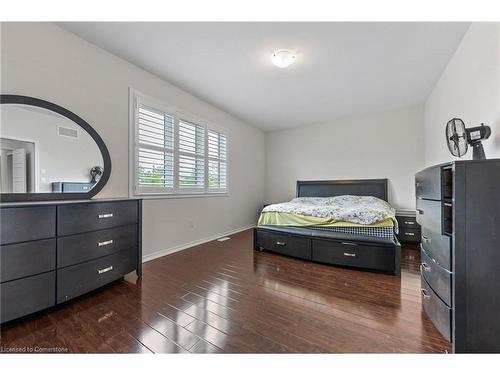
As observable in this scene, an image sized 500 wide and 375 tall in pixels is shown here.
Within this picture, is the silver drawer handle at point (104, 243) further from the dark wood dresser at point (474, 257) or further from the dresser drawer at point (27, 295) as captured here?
the dark wood dresser at point (474, 257)

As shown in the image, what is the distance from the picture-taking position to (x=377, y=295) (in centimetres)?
188

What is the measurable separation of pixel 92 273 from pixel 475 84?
387cm

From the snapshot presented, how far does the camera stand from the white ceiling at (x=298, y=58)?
1997 mm

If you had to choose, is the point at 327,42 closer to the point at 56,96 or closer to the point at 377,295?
the point at 377,295

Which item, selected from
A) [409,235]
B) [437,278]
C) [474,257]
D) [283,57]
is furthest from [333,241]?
[283,57]

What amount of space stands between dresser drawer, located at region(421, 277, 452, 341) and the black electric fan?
1.05m

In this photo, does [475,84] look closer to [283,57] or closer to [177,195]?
[283,57]

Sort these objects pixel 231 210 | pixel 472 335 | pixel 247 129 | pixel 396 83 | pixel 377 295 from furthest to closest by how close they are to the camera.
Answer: pixel 247 129 → pixel 231 210 → pixel 396 83 → pixel 377 295 → pixel 472 335

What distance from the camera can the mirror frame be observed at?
68.4 inches

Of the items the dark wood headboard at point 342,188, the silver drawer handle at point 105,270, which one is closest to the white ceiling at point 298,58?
the dark wood headboard at point 342,188

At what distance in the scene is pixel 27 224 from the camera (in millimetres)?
1472

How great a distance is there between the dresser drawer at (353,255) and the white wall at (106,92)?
2.04 m

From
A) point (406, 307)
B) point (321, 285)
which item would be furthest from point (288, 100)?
point (406, 307)
